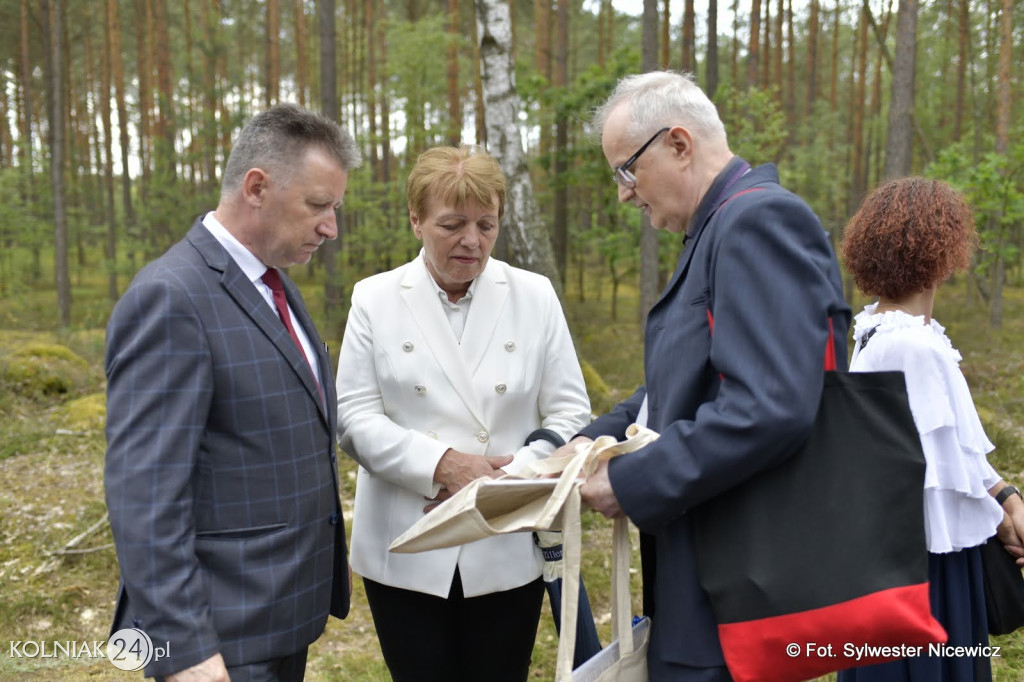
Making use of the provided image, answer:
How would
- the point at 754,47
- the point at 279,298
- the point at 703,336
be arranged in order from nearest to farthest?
the point at 703,336 < the point at 279,298 < the point at 754,47

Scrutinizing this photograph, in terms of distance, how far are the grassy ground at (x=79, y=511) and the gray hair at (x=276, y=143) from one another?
2.79 meters

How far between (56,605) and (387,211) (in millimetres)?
13929

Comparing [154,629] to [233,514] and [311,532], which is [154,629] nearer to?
[233,514]

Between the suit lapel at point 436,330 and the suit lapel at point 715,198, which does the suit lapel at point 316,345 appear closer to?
the suit lapel at point 436,330

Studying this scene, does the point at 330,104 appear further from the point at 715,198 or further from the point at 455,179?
the point at 715,198

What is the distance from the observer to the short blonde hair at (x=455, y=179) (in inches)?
96.4

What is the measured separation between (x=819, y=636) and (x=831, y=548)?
0.61 ft

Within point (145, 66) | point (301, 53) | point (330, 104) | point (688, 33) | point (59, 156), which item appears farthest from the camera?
point (145, 66)

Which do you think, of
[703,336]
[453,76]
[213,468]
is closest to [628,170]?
[703,336]

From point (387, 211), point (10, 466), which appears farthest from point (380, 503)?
point (387, 211)

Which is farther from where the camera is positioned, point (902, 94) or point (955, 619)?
point (902, 94)

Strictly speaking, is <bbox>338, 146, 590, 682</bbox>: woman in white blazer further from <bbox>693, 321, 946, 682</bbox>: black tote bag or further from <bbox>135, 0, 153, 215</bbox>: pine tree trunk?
<bbox>135, 0, 153, 215</bbox>: pine tree trunk

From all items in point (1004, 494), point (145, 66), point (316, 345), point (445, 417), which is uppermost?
point (145, 66)

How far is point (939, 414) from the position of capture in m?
2.42
